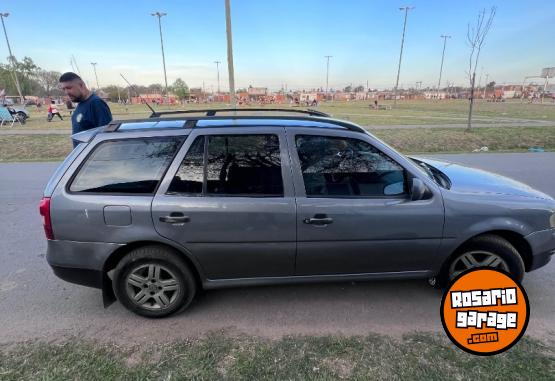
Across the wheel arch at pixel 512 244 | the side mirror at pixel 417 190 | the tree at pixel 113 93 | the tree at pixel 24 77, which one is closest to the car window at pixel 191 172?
the side mirror at pixel 417 190

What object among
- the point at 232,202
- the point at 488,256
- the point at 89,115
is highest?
the point at 89,115

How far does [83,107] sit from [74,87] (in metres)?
0.23

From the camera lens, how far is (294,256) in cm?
266

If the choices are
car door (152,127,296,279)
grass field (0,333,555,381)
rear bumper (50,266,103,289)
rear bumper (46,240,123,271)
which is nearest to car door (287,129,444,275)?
car door (152,127,296,279)

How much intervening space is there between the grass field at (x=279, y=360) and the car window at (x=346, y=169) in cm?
111

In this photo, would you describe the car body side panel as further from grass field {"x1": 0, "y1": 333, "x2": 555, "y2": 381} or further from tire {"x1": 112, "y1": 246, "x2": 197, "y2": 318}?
tire {"x1": 112, "y1": 246, "x2": 197, "y2": 318}

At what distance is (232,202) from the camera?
2.54 metres

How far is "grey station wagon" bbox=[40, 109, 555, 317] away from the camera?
100 inches

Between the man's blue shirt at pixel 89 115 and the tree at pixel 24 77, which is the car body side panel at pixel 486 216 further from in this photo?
the tree at pixel 24 77

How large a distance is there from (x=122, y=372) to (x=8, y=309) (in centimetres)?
144

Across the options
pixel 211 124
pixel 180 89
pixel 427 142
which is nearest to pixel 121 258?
pixel 211 124

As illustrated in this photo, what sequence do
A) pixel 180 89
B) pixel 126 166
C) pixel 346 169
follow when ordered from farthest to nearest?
pixel 180 89
pixel 346 169
pixel 126 166

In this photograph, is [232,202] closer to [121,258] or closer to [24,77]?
[121,258]

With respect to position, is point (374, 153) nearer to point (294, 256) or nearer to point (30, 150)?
point (294, 256)
